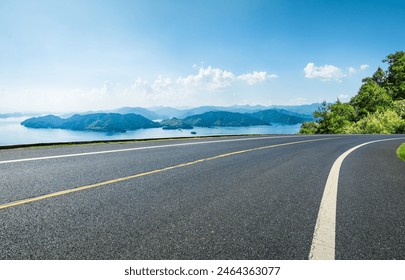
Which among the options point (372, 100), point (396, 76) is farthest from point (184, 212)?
point (396, 76)

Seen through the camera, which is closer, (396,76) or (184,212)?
(184,212)

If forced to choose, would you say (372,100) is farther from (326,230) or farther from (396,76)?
(326,230)

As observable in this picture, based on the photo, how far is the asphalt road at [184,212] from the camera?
2.56 m

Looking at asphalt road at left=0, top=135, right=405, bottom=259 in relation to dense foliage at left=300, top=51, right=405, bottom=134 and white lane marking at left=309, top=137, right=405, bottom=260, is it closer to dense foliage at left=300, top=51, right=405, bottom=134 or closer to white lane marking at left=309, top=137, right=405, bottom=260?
white lane marking at left=309, top=137, right=405, bottom=260

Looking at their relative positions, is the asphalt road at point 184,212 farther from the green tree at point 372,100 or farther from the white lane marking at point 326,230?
the green tree at point 372,100

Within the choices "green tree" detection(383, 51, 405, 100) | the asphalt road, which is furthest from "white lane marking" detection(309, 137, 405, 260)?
"green tree" detection(383, 51, 405, 100)

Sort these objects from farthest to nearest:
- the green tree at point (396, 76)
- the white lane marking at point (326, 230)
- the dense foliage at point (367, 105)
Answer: the green tree at point (396, 76)
the dense foliage at point (367, 105)
the white lane marking at point (326, 230)

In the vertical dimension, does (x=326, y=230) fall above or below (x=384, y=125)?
below

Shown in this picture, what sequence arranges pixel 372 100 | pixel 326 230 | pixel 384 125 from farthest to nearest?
pixel 372 100 → pixel 384 125 → pixel 326 230

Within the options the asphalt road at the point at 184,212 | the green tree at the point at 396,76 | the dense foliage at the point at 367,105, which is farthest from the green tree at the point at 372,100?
the asphalt road at the point at 184,212

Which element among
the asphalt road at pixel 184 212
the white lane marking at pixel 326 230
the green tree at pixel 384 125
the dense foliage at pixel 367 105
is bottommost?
the white lane marking at pixel 326 230

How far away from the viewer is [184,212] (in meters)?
3.55

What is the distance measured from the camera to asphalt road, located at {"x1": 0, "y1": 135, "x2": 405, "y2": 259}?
101 inches
